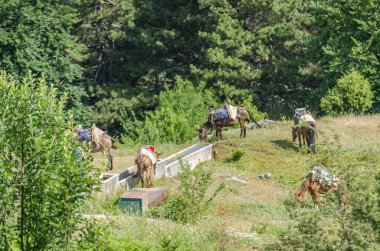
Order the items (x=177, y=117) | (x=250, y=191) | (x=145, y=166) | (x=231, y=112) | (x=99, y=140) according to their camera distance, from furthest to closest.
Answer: (x=177, y=117) → (x=231, y=112) → (x=99, y=140) → (x=250, y=191) → (x=145, y=166)

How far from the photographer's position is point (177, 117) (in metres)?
40.7

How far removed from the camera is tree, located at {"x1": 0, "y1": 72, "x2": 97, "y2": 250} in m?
12.4

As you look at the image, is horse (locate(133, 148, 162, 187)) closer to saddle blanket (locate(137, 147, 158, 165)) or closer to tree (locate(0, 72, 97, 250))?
saddle blanket (locate(137, 147, 158, 165))

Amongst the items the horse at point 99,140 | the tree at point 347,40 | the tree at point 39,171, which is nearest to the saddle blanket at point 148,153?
the horse at point 99,140

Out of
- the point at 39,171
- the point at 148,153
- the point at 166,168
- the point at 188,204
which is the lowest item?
the point at 188,204

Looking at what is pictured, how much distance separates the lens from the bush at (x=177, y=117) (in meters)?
39.8

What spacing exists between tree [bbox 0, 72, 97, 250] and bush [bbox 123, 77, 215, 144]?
26427 mm

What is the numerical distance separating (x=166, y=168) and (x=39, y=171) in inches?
618

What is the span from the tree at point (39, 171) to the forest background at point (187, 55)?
2596 centimetres

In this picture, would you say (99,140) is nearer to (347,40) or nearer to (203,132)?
(203,132)

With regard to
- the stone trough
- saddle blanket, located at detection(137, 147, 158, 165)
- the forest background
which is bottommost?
the stone trough

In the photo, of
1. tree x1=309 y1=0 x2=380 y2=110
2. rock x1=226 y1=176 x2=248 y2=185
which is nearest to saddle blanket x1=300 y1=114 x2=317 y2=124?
rock x1=226 y1=176 x2=248 y2=185

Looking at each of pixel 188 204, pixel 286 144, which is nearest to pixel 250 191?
pixel 188 204

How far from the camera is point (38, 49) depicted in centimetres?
4028
